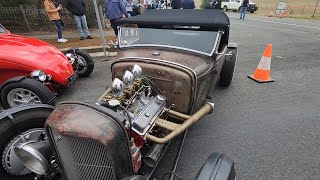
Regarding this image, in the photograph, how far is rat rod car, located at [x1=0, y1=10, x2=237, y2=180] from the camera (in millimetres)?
1843

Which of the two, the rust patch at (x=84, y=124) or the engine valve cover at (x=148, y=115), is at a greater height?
the rust patch at (x=84, y=124)

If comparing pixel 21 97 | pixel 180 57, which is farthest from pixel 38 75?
pixel 180 57

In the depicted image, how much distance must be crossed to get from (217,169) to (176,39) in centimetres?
204

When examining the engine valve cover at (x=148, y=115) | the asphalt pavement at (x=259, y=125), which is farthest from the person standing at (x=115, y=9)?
the engine valve cover at (x=148, y=115)

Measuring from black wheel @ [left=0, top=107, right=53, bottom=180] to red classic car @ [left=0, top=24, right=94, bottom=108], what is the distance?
1.20 metres

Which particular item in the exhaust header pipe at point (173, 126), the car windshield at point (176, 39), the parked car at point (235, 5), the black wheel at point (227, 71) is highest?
the car windshield at point (176, 39)

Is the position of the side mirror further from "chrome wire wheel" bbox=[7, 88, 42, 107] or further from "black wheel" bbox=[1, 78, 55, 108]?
"chrome wire wheel" bbox=[7, 88, 42, 107]

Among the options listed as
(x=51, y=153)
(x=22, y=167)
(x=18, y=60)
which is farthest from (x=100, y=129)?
(x=18, y=60)

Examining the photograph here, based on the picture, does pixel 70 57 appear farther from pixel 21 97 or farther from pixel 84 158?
pixel 84 158

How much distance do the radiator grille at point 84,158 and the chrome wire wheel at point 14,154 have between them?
1.76 ft

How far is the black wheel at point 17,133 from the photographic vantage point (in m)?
2.25

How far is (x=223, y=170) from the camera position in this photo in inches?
75.3

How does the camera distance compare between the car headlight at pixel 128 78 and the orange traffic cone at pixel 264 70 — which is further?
the orange traffic cone at pixel 264 70

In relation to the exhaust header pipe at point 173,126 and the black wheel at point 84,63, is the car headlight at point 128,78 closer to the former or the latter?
the exhaust header pipe at point 173,126
